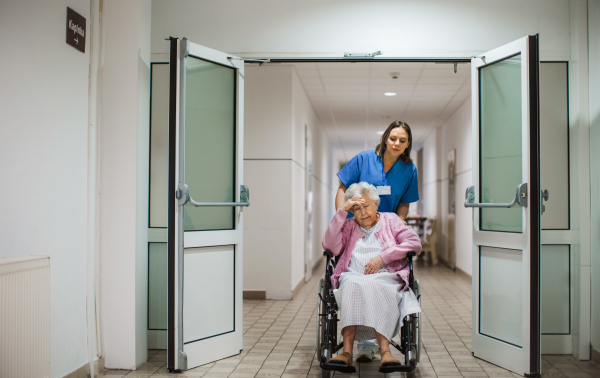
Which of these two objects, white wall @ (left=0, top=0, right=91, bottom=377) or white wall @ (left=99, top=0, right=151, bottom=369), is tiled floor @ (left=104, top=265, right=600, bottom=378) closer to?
white wall @ (left=99, top=0, right=151, bottom=369)

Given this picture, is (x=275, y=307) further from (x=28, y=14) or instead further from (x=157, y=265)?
(x=28, y=14)

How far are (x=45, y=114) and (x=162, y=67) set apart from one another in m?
1.22

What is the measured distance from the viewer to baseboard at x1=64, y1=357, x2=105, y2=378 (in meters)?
2.96

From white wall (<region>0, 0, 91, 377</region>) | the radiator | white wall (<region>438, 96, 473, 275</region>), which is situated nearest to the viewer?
the radiator

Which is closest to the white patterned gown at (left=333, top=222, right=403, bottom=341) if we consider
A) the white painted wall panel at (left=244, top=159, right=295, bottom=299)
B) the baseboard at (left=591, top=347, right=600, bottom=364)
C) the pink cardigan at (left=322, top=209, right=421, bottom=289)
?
the pink cardigan at (left=322, top=209, right=421, bottom=289)

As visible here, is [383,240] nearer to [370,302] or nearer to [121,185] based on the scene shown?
[370,302]

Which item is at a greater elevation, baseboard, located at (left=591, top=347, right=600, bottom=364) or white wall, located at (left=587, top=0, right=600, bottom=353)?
white wall, located at (left=587, top=0, right=600, bottom=353)

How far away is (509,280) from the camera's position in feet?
10.8

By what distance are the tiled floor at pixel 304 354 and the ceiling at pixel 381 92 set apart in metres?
3.00

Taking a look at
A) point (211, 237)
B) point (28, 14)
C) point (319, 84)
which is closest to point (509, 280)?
point (211, 237)

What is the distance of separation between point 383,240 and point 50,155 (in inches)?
81.5

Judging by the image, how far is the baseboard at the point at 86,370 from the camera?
9.70 feet

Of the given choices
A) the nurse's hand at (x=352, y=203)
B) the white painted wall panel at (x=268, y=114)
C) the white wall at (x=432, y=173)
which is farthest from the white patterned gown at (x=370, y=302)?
the white wall at (x=432, y=173)

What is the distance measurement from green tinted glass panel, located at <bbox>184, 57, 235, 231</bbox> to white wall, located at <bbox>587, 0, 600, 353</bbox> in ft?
8.64
